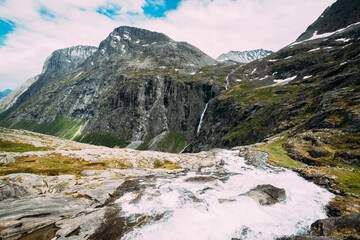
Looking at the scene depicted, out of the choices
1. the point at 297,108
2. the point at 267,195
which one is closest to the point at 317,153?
the point at 267,195

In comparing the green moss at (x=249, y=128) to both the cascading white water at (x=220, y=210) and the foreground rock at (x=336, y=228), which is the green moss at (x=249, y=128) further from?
the foreground rock at (x=336, y=228)

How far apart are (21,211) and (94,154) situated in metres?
35.7

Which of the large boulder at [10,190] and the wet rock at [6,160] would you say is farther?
the wet rock at [6,160]

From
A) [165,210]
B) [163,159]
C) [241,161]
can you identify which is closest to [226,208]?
[165,210]

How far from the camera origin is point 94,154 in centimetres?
5353

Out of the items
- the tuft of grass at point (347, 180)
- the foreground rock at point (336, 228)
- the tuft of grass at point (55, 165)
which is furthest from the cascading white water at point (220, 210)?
the tuft of grass at point (55, 165)

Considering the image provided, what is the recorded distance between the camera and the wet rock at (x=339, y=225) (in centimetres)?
1420

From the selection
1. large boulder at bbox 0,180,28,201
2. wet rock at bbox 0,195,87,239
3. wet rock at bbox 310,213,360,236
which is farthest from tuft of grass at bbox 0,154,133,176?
wet rock at bbox 310,213,360,236

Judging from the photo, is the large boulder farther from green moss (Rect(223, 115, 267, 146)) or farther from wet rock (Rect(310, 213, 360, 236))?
green moss (Rect(223, 115, 267, 146))

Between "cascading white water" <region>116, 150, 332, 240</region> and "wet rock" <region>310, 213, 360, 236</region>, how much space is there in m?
2.87

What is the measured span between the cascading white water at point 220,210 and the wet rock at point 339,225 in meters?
2.87

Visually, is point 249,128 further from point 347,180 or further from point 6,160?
point 6,160

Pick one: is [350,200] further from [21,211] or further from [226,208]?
[21,211]

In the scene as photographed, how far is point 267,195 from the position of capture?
990 inches
